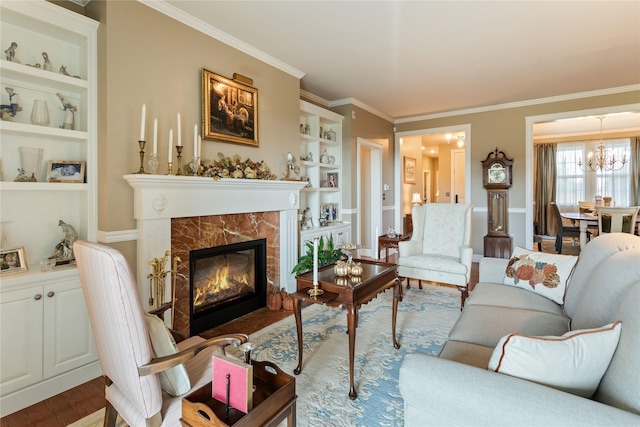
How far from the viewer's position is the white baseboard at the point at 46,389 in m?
1.85

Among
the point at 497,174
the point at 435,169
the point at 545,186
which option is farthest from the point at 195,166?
the point at 435,169

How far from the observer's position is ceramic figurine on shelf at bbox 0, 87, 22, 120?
204 cm

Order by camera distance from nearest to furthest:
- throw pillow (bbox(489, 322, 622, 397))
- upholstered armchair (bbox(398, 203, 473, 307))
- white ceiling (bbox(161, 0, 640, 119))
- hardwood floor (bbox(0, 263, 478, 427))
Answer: throw pillow (bbox(489, 322, 622, 397)), hardwood floor (bbox(0, 263, 478, 427)), white ceiling (bbox(161, 0, 640, 119)), upholstered armchair (bbox(398, 203, 473, 307))

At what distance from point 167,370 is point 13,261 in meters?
1.52

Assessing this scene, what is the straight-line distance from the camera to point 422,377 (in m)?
1.06

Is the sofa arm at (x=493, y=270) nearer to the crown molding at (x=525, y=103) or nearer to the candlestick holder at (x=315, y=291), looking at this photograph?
the candlestick holder at (x=315, y=291)

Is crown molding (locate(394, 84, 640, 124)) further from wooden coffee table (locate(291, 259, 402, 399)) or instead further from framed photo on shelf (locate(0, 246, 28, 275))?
framed photo on shelf (locate(0, 246, 28, 275))

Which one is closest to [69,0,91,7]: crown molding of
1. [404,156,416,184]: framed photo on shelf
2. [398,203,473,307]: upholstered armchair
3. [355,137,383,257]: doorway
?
[398,203,473,307]: upholstered armchair

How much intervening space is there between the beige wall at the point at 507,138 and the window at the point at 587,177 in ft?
14.0

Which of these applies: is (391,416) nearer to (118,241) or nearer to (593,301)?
(593,301)

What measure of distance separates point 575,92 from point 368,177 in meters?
3.57

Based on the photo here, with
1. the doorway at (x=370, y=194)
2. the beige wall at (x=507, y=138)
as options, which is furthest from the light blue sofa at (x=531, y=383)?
the beige wall at (x=507, y=138)

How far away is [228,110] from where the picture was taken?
3076mm

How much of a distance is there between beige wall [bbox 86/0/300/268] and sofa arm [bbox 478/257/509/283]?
2563 mm
